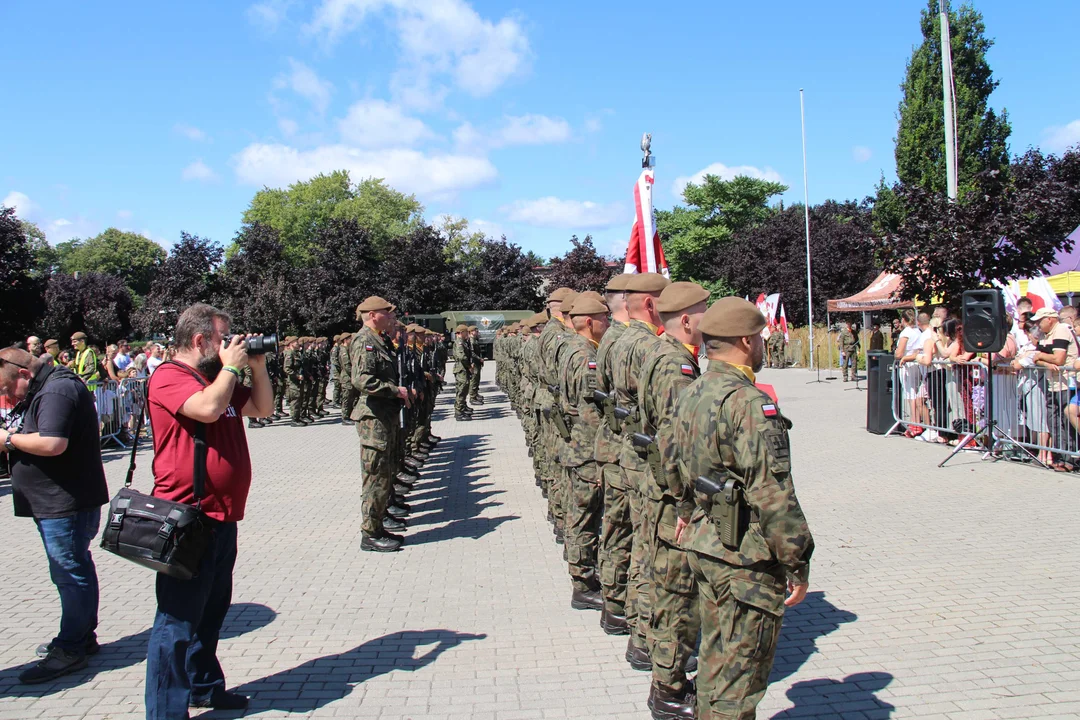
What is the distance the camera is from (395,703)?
13.4ft

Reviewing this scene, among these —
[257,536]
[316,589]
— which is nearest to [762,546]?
[316,589]

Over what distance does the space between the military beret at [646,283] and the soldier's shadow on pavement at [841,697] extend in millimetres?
2358

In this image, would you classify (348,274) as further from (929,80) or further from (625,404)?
(625,404)

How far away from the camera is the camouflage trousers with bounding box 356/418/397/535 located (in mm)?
7066

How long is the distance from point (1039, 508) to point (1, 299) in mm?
36226

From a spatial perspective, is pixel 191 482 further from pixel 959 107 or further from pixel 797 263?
pixel 797 263

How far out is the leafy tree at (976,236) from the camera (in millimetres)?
14203

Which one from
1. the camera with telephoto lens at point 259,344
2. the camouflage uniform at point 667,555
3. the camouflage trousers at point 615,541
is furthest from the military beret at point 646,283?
the camera with telephoto lens at point 259,344

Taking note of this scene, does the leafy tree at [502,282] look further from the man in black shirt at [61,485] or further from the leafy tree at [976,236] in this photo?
the man in black shirt at [61,485]

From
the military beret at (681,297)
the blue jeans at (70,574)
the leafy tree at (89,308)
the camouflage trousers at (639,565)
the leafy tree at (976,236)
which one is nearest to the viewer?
the military beret at (681,297)

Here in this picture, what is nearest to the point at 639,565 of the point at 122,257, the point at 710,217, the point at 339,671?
the point at 339,671

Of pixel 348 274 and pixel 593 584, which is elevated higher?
pixel 348 274

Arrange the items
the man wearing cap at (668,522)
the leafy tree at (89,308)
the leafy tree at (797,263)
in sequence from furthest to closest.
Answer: the leafy tree at (89,308) < the leafy tree at (797,263) < the man wearing cap at (668,522)

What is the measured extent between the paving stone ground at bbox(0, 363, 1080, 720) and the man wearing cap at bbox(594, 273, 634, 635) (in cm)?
20
